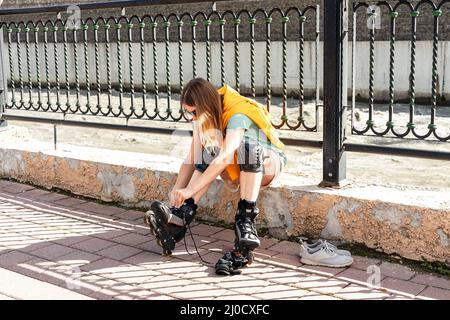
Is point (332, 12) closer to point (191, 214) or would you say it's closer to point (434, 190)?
point (434, 190)

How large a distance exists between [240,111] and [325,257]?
110 cm

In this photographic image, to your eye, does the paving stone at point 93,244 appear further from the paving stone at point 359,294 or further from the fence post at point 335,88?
the paving stone at point 359,294

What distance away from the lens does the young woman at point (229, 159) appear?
161 inches

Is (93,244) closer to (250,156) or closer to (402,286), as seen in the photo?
(250,156)

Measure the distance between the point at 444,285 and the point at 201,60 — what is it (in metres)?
13.5

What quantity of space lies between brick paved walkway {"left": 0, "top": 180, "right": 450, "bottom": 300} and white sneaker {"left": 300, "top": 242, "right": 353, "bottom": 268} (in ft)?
0.14

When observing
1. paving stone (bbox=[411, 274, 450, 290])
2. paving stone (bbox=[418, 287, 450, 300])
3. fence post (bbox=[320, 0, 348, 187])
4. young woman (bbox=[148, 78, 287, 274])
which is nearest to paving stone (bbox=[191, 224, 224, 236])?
young woman (bbox=[148, 78, 287, 274])

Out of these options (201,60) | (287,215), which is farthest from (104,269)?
(201,60)

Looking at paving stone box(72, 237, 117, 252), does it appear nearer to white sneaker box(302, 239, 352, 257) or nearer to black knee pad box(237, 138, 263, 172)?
black knee pad box(237, 138, 263, 172)

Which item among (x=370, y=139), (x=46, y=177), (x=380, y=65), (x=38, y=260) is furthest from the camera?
(x=380, y=65)

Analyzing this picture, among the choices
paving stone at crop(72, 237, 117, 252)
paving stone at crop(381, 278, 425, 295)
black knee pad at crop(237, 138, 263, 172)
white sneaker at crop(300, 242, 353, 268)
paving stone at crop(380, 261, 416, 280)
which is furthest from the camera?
paving stone at crop(72, 237, 117, 252)

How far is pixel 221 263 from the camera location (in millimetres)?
3986

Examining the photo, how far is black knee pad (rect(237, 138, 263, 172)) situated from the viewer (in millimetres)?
4152
